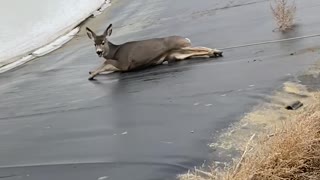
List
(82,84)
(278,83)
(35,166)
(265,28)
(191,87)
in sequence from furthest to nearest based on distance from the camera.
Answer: (265,28)
(82,84)
(191,87)
(278,83)
(35,166)

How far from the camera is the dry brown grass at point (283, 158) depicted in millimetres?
5215

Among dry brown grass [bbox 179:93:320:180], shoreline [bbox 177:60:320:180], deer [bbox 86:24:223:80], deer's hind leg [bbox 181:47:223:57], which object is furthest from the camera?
deer [bbox 86:24:223:80]

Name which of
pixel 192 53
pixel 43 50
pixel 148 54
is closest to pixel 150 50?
pixel 148 54

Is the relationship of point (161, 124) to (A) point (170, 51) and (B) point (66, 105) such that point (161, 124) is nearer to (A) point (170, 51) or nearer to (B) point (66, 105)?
(B) point (66, 105)

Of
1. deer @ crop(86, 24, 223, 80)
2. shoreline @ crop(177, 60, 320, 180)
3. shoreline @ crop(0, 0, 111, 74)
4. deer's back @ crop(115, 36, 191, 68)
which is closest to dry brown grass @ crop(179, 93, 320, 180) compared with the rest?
shoreline @ crop(177, 60, 320, 180)

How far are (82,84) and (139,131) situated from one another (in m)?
4.10

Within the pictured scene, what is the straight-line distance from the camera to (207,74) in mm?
10133

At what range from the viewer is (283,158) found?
5305 mm

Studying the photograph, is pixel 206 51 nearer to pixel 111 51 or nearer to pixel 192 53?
pixel 192 53

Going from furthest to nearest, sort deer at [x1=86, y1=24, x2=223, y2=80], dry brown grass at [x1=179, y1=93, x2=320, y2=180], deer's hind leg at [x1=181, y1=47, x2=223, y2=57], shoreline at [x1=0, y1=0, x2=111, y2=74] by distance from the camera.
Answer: shoreline at [x1=0, y1=0, x2=111, y2=74] < deer at [x1=86, y1=24, x2=223, y2=80] < deer's hind leg at [x1=181, y1=47, x2=223, y2=57] < dry brown grass at [x1=179, y1=93, x2=320, y2=180]

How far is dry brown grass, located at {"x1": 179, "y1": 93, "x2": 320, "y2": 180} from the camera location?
5.21 meters

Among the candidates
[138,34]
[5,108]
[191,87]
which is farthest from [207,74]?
[138,34]

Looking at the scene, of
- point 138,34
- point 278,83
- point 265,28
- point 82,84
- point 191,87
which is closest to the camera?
point 278,83

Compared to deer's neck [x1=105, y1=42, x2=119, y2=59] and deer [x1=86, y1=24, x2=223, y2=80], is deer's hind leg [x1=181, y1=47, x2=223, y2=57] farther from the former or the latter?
deer's neck [x1=105, y1=42, x2=119, y2=59]
